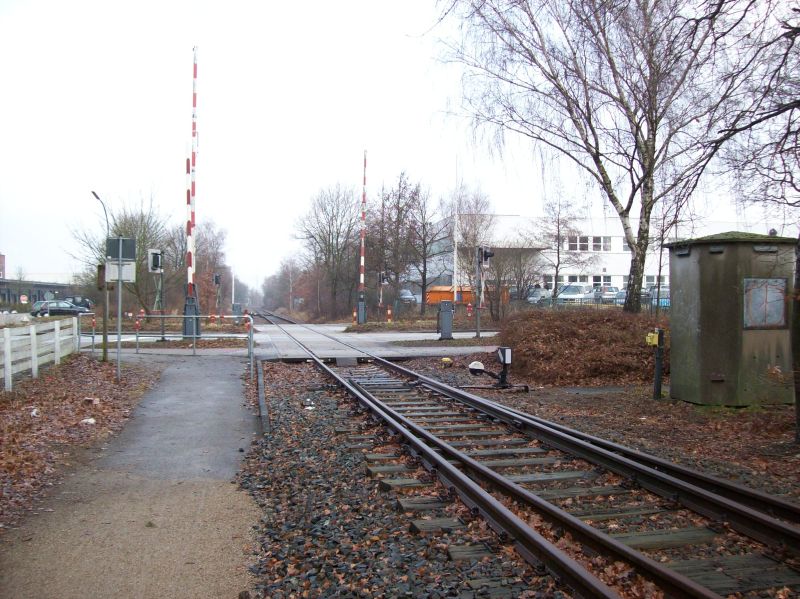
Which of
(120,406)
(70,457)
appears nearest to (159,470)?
(70,457)

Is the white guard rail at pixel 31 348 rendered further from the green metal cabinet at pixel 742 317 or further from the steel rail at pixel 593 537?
the green metal cabinet at pixel 742 317

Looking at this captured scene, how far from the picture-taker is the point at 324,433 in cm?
862

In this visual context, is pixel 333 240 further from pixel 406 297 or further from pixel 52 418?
pixel 52 418

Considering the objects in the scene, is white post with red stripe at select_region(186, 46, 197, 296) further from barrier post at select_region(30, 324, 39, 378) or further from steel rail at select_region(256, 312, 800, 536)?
steel rail at select_region(256, 312, 800, 536)

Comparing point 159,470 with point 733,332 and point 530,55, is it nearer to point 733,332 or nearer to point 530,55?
point 733,332

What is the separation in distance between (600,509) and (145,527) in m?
3.81

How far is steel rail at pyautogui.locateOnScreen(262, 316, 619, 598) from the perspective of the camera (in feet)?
12.1

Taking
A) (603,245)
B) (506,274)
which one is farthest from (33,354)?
(603,245)

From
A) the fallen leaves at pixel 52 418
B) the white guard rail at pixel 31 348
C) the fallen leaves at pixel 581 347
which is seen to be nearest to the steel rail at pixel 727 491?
the fallen leaves at pixel 52 418

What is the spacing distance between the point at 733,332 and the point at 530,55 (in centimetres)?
993

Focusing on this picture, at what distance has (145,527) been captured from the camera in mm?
5359

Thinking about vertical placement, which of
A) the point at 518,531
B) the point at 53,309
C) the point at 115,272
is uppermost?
the point at 115,272

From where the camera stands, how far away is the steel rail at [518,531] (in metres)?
3.70

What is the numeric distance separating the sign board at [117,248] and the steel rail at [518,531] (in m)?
8.42
